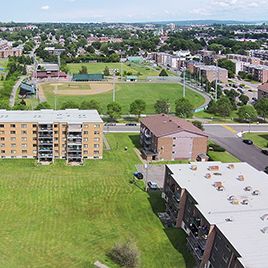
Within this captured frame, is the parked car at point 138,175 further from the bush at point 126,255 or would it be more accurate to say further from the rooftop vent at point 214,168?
the bush at point 126,255

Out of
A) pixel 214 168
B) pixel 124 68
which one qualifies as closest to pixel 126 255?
pixel 214 168

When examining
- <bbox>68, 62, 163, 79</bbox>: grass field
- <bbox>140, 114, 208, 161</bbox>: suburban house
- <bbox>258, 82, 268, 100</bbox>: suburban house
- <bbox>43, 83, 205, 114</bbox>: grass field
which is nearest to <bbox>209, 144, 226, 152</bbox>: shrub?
<bbox>140, 114, 208, 161</bbox>: suburban house

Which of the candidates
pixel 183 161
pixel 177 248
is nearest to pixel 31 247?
pixel 177 248

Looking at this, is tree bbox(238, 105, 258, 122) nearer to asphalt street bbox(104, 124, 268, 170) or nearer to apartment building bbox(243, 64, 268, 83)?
asphalt street bbox(104, 124, 268, 170)

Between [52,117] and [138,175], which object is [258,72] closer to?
[52,117]

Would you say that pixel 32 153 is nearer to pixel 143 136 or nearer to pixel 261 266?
pixel 143 136

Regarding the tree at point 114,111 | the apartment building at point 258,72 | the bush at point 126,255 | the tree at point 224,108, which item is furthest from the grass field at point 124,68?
the bush at point 126,255
